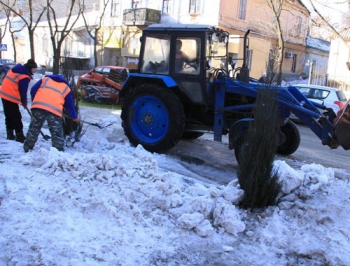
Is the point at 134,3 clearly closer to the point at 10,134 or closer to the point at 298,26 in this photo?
the point at 298,26

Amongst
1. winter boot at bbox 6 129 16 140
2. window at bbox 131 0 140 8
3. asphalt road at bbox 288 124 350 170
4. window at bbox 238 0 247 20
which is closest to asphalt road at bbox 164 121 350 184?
asphalt road at bbox 288 124 350 170

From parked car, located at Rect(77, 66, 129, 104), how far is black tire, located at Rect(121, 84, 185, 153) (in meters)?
6.49

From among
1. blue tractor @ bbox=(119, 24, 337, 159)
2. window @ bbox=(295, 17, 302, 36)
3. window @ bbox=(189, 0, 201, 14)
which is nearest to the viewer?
blue tractor @ bbox=(119, 24, 337, 159)

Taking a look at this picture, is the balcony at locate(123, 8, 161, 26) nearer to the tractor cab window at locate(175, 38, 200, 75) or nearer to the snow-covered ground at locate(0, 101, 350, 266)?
the tractor cab window at locate(175, 38, 200, 75)

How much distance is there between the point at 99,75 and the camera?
46.9ft

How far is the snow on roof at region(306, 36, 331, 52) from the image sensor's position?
3325cm

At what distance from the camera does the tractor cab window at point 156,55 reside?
691cm

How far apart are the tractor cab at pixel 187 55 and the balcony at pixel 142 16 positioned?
69.8ft

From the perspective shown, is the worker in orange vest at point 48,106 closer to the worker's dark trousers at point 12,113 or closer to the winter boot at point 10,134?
the worker's dark trousers at point 12,113

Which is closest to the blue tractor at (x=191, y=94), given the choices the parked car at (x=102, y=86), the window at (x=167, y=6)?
the parked car at (x=102, y=86)

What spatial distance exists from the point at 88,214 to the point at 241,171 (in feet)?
5.66

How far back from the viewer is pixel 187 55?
6.68 m

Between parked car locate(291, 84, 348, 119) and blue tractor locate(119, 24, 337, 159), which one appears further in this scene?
parked car locate(291, 84, 348, 119)

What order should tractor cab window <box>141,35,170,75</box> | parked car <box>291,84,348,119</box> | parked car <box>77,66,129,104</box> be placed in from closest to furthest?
tractor cab window <box>141,35,170,75</box> < parked car <box>291,84,348,119</box> < parked car <box>77,66,129,104</box>
